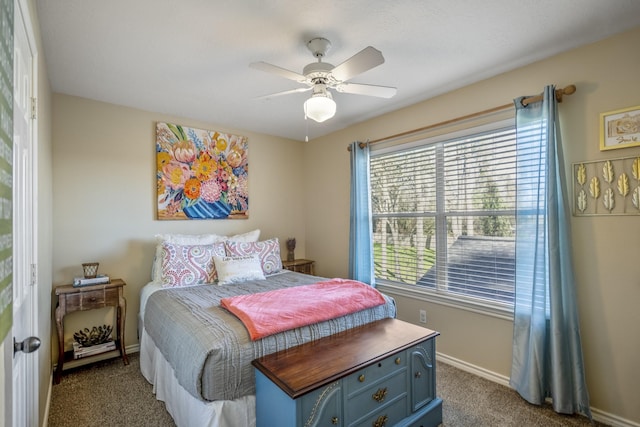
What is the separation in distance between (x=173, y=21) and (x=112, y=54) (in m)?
0.68

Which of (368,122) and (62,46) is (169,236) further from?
(368,122)

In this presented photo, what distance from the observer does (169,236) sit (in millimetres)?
3176

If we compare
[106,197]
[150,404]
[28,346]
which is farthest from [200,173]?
[28,346]

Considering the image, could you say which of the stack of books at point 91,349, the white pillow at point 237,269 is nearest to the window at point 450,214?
the white pillow at point 237,269

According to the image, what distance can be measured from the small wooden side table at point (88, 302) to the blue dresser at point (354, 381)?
1.84m

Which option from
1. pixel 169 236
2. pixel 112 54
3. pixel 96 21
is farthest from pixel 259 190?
pixel 96 21

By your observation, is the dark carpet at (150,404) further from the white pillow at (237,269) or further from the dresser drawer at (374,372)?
the white pillow at (237,269)

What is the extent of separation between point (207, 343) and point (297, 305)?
63 cm

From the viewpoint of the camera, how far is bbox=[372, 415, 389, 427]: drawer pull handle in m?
1.72

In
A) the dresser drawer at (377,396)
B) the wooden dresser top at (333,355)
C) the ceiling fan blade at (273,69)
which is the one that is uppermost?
the ceiling fan blade at (273,69)

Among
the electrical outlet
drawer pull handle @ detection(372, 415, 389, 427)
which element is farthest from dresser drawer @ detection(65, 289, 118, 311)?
the electrical outlet

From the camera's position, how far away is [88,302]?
268 cm

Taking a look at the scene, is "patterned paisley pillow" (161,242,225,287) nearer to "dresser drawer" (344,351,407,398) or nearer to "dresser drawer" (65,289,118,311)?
"dresser drawer" (65,289,118,311)

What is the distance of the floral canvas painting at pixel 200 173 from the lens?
3357mm
